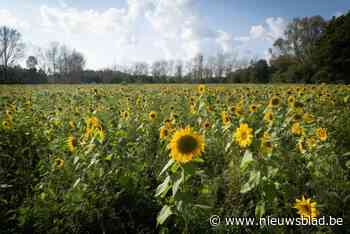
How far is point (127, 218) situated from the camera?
2.56 meters

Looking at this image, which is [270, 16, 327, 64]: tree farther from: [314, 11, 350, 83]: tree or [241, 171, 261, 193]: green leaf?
[241, 171, 261, 193]: green leaf

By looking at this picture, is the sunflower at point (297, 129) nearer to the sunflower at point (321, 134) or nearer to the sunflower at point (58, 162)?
the sunflower at point (321, 134)

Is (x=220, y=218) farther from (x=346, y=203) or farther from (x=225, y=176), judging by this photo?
(x=346, y=203)

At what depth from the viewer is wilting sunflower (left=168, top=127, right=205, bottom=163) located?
183 centimetres

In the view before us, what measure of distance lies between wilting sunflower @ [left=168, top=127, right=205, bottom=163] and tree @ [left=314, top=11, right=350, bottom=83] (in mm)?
25284

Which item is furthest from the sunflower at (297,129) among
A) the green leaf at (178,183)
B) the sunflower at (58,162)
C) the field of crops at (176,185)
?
the sunflower at (58,162)

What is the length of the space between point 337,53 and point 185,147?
2673 centimetres

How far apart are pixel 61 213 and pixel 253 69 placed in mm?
40419

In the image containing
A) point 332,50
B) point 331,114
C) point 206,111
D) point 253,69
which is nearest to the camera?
point 206,111

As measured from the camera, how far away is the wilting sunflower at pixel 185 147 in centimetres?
183

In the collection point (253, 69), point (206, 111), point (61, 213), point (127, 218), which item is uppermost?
point (253, 69)

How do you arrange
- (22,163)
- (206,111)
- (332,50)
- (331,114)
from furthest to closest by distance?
(332,50) < (331,114) < (206,111) < (22,163)

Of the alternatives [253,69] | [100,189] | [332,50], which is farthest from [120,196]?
[253,69]

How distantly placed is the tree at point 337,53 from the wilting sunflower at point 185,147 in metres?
25.3
